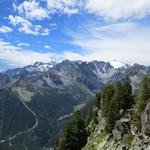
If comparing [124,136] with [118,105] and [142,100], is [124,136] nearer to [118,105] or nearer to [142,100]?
[142,100]

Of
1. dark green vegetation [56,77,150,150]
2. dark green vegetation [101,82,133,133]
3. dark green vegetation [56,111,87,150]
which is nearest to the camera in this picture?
dark green vegetation [56,77,150,150]

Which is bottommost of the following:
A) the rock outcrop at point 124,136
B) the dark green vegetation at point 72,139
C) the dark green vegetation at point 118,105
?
the dark green vegetation at point 72,139

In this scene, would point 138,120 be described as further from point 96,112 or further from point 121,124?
point 96,112

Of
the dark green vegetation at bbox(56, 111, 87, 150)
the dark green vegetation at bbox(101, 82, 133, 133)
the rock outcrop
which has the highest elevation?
the dark green vegetation at bbox(101, 82, 133, 133)

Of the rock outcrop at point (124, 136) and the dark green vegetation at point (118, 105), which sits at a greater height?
the dark green vegetation at point (118, 105)

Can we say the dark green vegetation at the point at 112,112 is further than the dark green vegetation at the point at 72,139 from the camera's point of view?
No

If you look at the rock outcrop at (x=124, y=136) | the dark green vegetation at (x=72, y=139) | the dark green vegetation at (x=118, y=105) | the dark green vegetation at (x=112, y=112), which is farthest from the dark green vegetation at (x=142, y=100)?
the dark green vegetation at (x=72, y=139)

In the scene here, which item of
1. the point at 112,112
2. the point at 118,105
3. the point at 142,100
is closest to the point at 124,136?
the point at 142,100

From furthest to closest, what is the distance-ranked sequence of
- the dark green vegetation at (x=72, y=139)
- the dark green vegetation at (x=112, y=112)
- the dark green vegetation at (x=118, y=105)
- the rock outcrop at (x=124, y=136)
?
the dark green vegetation at (x=72, y=139), the dark green vegetation at (x=118, y=105), the dark green vegetation at (x=112, y=112), the rock outcrop at (x=124, y=136)

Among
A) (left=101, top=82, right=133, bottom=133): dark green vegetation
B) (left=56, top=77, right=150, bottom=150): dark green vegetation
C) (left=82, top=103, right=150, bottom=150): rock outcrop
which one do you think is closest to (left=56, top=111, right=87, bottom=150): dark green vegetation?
(left=56, top=77, right=150, bottom=150): dark green vegetation

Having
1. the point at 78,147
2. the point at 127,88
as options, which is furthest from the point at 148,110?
the point at 78,147

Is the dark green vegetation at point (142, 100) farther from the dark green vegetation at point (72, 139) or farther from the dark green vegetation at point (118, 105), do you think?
the dark green vegetation at point (72, 139)

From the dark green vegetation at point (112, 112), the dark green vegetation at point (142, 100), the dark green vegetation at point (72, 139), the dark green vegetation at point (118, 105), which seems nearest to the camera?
the dark green vegetation at point (142, 100)

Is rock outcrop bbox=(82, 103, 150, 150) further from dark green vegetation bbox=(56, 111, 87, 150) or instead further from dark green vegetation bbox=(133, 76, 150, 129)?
dark green vegetation bbox=(56, 111, 87, 150)
